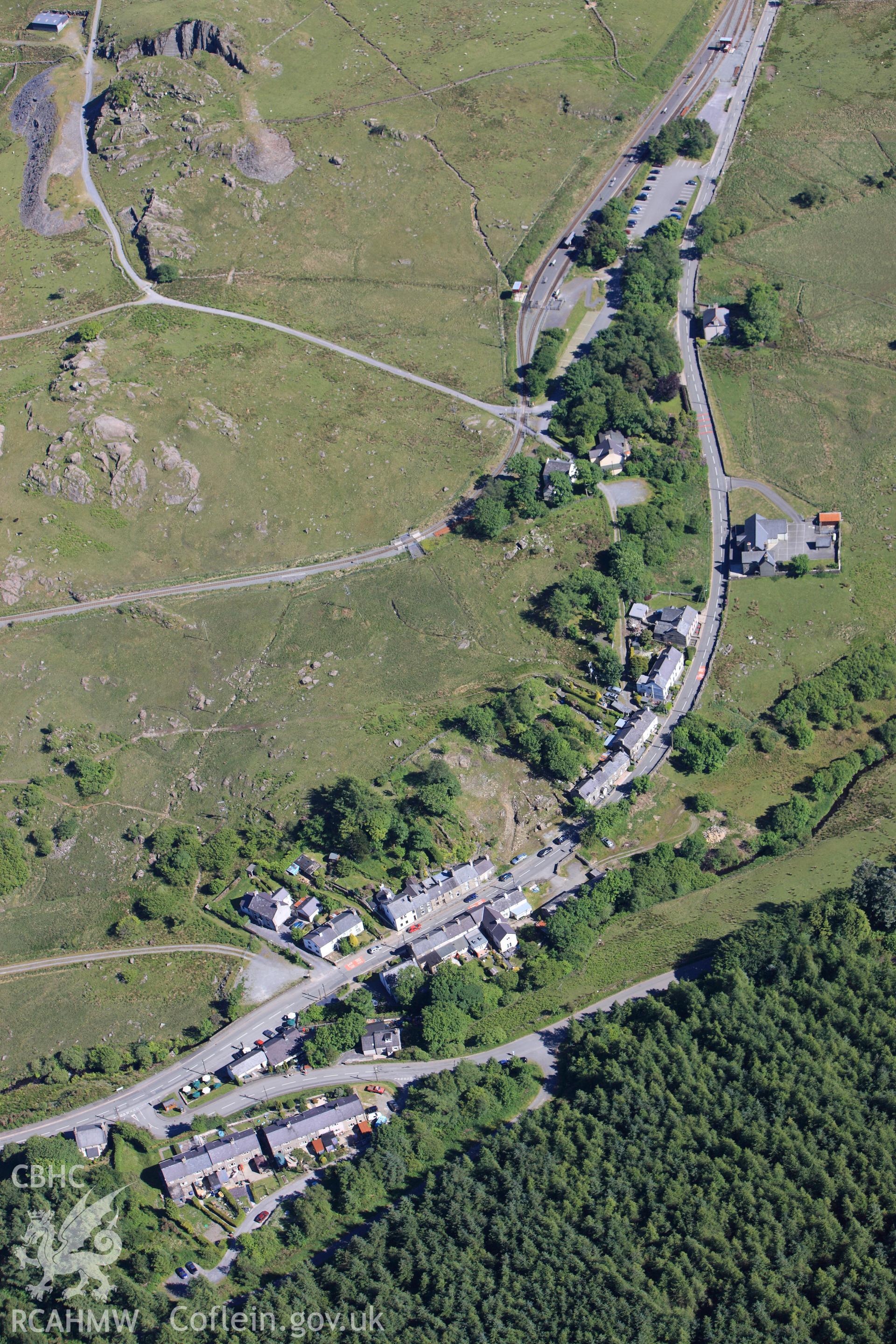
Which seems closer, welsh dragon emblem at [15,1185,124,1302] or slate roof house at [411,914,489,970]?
welsh dragon emblem at [15,1185,124,1302]

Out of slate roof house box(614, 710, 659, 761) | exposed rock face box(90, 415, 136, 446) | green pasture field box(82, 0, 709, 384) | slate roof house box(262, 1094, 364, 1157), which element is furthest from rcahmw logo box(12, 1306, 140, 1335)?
green pasture field box(82, 0, 709, 384)

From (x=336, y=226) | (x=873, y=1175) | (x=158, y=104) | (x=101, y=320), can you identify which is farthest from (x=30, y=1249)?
(x=158, y=104)

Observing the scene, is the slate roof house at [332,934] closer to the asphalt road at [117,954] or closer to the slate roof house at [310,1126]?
the asphalt road at [117,954]

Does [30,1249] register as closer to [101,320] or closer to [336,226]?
[101,320]

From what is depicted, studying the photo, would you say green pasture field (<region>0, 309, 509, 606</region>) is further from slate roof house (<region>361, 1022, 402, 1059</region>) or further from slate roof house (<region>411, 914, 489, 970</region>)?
slate roof house (<region>361, 1022, 402, 1059</region>)

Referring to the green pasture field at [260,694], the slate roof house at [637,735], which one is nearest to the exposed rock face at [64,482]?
the green pasture field at [260,694]

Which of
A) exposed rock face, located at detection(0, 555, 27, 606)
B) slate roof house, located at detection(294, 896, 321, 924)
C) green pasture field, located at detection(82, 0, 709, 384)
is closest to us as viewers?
slate roof house, located at detection(294, 896, 321, 924)
